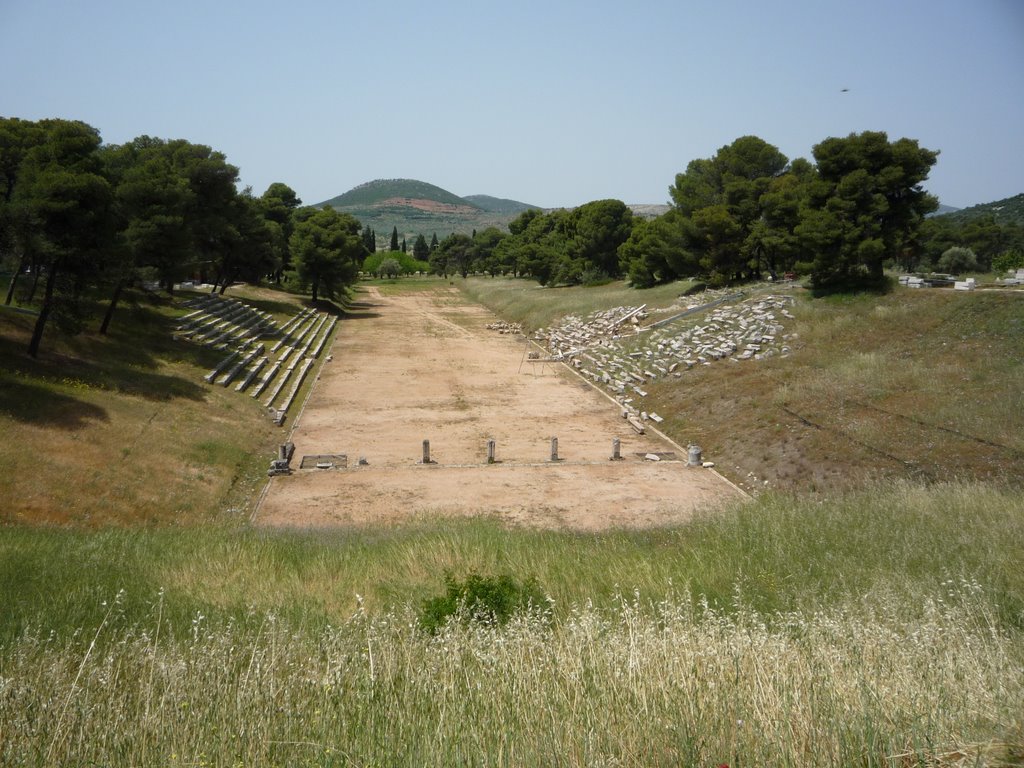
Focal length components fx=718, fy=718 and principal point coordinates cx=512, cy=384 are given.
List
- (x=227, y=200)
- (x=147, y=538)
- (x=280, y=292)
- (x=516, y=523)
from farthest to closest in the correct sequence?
(x=280, y=292) < (x=227, y=200) < (x=516, y=523) < (x=147, y=538)

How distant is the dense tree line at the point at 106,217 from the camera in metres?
19.1

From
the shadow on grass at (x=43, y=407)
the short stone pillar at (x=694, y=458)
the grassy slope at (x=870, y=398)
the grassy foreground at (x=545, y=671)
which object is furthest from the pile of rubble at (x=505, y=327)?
the grassy foreground at (x=545, y=671)

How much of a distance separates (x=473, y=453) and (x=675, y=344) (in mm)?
13877

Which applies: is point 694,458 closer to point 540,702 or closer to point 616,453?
point 616,453

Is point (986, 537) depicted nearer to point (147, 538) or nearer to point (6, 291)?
point (147, 538)

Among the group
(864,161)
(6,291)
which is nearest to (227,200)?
(6,291)

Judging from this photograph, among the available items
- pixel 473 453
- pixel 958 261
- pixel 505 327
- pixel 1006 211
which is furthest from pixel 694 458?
pixel 1006 211

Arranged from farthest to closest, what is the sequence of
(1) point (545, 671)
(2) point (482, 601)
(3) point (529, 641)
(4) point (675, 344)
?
(4) point (675, 344), (2) point (482, 601), (3) point (529, 641), (1) point (545, 671)

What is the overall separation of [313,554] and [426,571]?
1.81 metres

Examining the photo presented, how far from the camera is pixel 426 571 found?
8.16 meters

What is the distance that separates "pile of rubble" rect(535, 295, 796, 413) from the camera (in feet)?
91.2

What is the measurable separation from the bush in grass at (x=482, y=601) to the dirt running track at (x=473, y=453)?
24.6 feet

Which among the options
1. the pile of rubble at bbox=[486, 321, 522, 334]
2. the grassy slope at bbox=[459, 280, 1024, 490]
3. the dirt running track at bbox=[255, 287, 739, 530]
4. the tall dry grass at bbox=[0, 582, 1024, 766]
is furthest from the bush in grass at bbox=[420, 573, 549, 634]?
the pile of rubble at bbox=[486, 321, 522, 334]

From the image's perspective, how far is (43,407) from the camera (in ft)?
54.0
